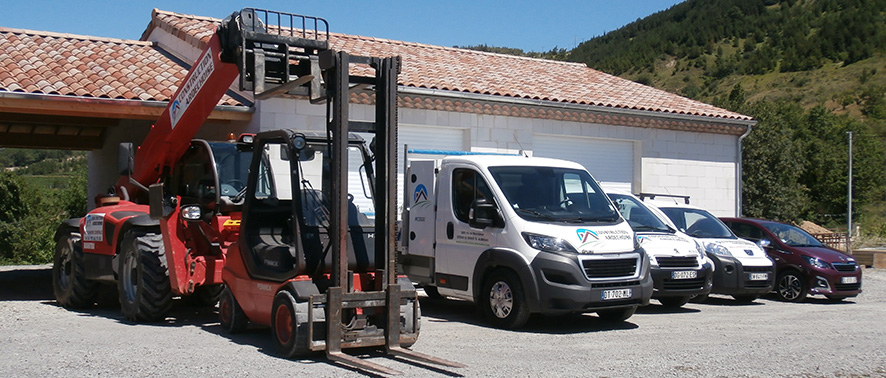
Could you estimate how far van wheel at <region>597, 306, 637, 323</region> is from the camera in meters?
10.2

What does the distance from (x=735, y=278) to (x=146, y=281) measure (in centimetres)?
842

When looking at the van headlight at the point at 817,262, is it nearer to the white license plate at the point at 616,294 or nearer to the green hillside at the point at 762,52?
the white license plate at the point at 616,294

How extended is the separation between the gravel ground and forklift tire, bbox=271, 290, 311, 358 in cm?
14

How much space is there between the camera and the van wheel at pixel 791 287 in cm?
1427

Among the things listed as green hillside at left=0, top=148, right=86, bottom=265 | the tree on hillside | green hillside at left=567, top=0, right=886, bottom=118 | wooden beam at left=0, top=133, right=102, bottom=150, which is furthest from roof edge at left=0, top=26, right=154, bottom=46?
green hillside at left=567, top=0, right=886, bottom=118

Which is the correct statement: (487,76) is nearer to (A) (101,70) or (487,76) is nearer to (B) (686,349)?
(A) (101,70)

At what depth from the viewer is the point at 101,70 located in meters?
15.2

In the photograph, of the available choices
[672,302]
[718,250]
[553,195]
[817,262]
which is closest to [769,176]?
[817,262]

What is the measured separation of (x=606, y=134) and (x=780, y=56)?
68.8m

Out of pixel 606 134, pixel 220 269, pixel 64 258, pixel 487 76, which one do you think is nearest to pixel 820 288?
pixel 606 134

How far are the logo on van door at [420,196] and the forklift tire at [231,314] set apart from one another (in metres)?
3.25

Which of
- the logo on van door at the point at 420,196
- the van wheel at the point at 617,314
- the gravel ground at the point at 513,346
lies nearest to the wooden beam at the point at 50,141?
the gravel ground at the point at 513,346

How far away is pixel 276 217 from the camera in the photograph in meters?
8.51

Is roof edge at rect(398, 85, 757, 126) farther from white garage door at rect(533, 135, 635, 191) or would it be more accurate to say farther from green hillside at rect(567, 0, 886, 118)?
green hillside at rect(567, 0, 886, 118)
